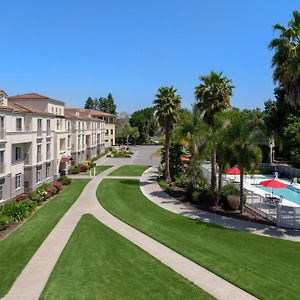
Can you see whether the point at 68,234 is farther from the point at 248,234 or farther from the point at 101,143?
the point at 101,143

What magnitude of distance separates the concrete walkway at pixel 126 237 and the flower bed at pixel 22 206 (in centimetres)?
307

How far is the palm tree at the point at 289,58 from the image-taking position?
22438 millimetres

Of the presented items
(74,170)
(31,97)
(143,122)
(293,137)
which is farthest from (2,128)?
(143,122)

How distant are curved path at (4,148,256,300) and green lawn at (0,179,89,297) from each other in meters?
0.36

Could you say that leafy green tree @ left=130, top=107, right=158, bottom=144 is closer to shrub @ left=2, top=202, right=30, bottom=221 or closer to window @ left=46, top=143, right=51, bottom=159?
window @ left=46, top=143, right=51, bottom=159

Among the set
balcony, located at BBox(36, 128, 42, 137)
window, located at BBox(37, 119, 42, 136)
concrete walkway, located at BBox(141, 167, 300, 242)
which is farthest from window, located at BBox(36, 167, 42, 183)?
concrete walkway, located at BBox(141, 167, 300, 242)

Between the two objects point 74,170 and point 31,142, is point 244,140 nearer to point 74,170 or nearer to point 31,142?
point 31,142

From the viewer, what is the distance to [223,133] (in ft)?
86.4

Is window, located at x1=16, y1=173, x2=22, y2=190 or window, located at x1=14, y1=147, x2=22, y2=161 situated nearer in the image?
window, located at x1=16, y1=173, x2=22, y2=190

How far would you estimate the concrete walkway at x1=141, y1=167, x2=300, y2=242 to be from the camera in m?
22.1

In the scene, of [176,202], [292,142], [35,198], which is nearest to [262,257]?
[176,202]

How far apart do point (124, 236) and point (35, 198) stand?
41.2ft

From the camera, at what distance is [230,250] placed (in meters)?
18.6

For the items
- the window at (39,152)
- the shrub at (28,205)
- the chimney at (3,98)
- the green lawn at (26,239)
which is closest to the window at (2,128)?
the chimney at (3,98)
